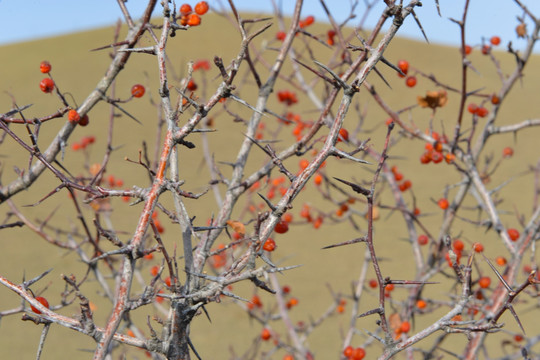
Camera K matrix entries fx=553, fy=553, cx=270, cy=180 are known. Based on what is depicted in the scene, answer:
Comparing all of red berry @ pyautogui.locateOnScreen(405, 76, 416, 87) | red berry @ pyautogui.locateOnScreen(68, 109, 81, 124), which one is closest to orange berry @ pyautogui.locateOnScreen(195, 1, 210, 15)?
red berry @ pyautogui.locateOnScreen(68, 109, 81, 124)

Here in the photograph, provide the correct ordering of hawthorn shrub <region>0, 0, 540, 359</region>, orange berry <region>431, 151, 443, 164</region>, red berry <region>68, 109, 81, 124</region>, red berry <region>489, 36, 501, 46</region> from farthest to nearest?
red berry <region>489, 36, 501, 46</region> < orange berry <region>431, 151, 443, 164</region> < red berry <region>68, 109, 81, 124</region> < hawthorn shrub <region>0, 0, 540, 359</region>

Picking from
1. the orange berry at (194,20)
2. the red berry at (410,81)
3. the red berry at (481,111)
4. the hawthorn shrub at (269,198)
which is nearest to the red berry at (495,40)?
the hawthorn shrub at (269,198)

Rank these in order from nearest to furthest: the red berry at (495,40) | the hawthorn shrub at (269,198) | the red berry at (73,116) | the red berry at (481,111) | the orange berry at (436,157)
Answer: the hawthorn shrub at (269,198) < the red berry at (73,116) < the orange berry at (436,157) < the red berry at (481,111) < the red berry at (495,40)

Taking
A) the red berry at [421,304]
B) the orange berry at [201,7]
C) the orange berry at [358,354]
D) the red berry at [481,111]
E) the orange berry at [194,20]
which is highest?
the red berry at [481,111]

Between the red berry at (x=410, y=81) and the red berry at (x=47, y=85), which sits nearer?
the red berry at (x=47, y=85)

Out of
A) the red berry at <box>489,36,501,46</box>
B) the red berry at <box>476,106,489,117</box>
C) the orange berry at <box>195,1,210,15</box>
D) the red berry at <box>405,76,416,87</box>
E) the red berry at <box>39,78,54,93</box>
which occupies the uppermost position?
the red berry at <box>489,36,501,46</box>

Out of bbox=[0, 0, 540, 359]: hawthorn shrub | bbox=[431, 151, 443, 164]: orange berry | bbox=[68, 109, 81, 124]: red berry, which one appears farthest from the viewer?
bbox=[431, 151, 443, 164]: orange berry

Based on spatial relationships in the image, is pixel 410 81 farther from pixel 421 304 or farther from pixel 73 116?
pixel 73 116

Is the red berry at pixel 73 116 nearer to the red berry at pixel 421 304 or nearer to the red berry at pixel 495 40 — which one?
the red berry at pixel 421 304

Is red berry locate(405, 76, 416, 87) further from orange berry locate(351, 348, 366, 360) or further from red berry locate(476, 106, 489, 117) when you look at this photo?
orange berry locate(351, 348, 366, 360)

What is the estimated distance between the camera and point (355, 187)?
74.9 inches

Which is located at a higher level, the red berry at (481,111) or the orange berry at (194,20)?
the red berry at (481,111)

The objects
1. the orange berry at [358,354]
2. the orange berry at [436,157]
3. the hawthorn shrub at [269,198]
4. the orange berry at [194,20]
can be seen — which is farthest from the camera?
the orange berry at [436,157]

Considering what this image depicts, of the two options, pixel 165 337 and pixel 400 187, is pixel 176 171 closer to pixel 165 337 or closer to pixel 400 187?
pixel 165 337
